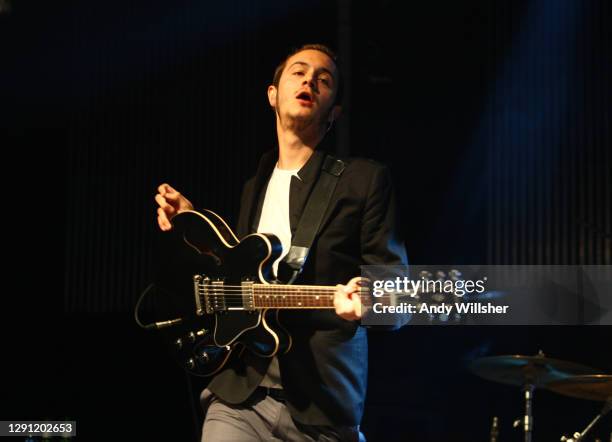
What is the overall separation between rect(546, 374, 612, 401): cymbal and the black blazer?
4.50 ft

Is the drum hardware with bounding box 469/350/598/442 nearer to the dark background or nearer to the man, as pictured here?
the dark background

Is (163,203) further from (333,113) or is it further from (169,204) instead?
(333,113)

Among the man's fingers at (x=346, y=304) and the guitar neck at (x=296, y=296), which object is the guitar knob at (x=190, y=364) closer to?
the guitar neck at (x=296, y=296)

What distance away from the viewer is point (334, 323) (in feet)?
10.00

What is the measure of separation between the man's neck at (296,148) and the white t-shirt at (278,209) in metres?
0.04

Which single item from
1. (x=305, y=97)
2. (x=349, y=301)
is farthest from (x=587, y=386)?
(x=305, y=97)

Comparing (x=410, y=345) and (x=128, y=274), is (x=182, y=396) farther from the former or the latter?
(x=410, y=345)

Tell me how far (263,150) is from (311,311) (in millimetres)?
2714

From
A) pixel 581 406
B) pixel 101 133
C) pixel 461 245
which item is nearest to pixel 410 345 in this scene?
pixel 461 245

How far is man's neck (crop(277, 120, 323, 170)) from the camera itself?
138 inches

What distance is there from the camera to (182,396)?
17.6 ft

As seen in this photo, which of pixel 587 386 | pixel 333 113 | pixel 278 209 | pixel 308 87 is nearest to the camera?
pixel 278 209

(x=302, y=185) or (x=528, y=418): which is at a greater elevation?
(x=302, y=185)

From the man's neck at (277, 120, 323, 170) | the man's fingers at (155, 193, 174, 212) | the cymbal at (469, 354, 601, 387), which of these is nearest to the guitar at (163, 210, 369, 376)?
the man's fingers at (155, 193, 174, 212)
